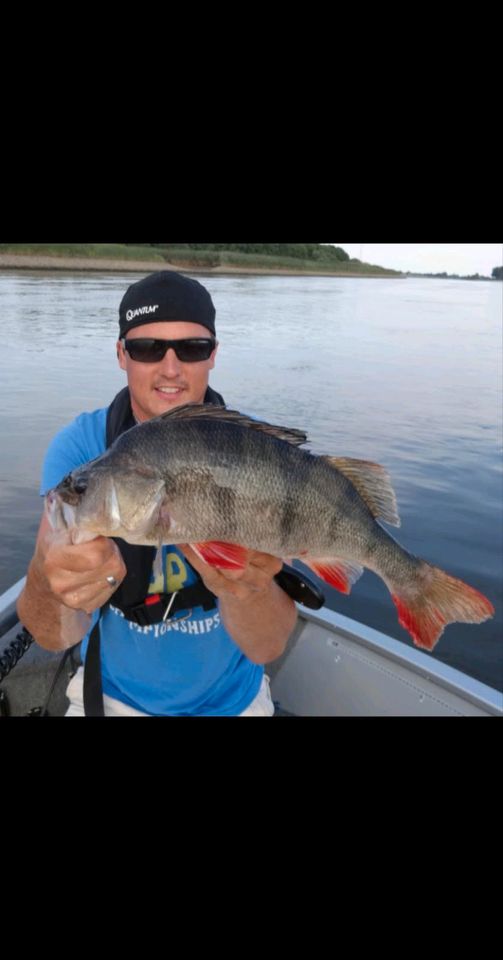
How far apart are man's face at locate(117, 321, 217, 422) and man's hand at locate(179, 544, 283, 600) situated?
700mm

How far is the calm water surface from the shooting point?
646 cm

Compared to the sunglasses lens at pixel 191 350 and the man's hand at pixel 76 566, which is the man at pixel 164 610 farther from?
the man's hand at pixel 76 566

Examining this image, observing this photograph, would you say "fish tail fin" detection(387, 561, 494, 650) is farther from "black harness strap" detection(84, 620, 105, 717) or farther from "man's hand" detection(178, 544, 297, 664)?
"black harness strap" detection(84, 620, 105, 717)

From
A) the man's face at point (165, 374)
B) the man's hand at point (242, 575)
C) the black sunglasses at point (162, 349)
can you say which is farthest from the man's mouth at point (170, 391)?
the man's hand at point (242, 575)

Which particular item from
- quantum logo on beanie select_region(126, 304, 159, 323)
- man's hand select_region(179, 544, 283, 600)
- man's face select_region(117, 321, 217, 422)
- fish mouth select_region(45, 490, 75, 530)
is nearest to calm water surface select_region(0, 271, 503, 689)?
man's hand select_region(179, 544, 283, 600)

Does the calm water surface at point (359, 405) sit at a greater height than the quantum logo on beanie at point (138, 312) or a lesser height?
lesser

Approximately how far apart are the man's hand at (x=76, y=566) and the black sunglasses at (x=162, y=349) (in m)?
0.84

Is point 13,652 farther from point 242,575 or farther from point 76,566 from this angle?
point 242,575

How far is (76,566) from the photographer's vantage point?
1.86 metres

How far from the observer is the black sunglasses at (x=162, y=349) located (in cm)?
245
